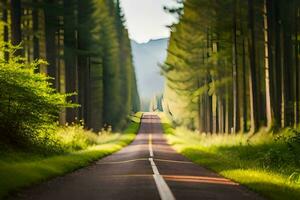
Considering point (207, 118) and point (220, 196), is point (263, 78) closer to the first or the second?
point (207, 118)

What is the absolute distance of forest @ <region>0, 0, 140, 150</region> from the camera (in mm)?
18797

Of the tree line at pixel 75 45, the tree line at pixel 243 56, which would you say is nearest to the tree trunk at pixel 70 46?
the tree line at pixel 75 45

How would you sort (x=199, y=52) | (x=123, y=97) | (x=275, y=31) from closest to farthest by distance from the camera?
(x=275, y=31) → (x=199, y=52) → (x=123, y=97)

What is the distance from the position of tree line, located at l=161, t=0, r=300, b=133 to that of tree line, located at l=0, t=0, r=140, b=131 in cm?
667

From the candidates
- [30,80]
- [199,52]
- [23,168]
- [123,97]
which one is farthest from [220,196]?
[123,97]

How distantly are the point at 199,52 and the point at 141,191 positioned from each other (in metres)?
38.3

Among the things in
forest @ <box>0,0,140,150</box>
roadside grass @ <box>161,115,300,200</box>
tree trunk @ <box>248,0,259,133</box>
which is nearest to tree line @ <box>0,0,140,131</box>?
forest @ <box>0,0,140,150</box>

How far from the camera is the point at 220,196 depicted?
37.1 feet

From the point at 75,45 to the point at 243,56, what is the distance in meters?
11.8

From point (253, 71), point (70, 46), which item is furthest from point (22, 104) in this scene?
point (70, 46)

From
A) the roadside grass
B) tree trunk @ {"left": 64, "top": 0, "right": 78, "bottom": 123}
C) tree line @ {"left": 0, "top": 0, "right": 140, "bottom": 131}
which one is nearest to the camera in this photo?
the roadside grass

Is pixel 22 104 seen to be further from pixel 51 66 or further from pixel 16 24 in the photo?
A: pixel 51 66

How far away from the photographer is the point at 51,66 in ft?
107

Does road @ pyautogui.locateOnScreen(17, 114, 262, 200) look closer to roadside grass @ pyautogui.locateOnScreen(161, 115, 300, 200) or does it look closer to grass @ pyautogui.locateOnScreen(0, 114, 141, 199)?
grass @ pyautogui.locateOnScreen(0, 114, 141, 199)
